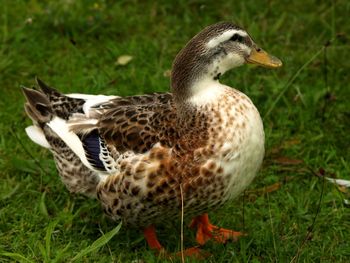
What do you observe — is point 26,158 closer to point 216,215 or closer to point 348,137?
point 216,215

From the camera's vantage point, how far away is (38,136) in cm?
460

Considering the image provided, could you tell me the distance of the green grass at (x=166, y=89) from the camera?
4.20m

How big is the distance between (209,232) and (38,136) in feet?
3.90

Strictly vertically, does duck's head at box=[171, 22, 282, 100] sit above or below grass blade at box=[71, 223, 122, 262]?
above

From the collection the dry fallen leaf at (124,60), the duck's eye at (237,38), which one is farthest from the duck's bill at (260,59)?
the dry fallen leaf at (124,60)

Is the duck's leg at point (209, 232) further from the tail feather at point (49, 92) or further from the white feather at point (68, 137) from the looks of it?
the tail feather at point (49, 92)

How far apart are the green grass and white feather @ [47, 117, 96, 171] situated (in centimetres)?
40

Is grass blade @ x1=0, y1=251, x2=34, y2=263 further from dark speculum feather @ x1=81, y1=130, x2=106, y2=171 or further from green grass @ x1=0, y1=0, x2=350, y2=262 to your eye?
dark speculum feather @ x1=81, y1=130, x2=106, y2=171

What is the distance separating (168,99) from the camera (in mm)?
4125

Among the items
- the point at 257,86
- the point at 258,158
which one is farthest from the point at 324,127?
the point at 258,158

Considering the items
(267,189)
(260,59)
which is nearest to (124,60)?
(267,189)

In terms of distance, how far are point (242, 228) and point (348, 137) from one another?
3.88ft

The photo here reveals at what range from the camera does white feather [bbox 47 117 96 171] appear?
4203 millimetres

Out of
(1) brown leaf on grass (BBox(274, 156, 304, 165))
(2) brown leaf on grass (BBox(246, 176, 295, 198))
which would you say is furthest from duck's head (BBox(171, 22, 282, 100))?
(1) brown leaf on grass (BBox(274, 156, 304, 165))
